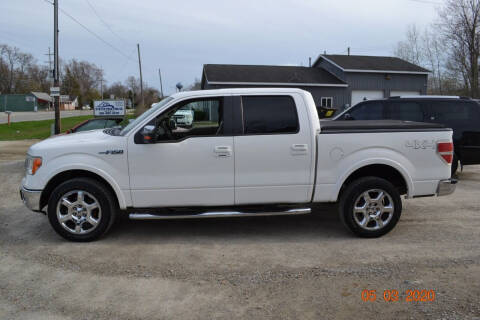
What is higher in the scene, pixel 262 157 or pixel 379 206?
pixel 262 157

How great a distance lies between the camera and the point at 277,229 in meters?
5.63

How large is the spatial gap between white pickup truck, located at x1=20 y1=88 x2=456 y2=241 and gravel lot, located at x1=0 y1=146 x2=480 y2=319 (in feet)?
1.42

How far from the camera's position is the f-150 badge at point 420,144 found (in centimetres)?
510

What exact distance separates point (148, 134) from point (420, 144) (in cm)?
355

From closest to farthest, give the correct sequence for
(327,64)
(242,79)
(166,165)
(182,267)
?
(182,267)
(166,165)
(242,79)
(327,64)

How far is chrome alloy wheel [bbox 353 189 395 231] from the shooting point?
5.06 m

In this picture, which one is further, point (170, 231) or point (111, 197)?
point (170, 231)

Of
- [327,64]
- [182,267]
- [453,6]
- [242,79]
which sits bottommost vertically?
[182,267]

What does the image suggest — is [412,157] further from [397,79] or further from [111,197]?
[397,79]

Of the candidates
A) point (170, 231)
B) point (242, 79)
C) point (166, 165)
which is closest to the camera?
point (166, 165)

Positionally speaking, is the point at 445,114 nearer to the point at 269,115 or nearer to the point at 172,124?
the point at 269,115

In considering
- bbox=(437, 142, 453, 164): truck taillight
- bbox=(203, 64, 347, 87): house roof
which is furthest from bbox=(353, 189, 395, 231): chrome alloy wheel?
bbox=(203, 64, 347, 87): house roof

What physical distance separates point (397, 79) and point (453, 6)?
9687 mm

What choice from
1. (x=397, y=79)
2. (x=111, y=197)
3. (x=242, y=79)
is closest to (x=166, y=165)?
(x=111, y=197)
